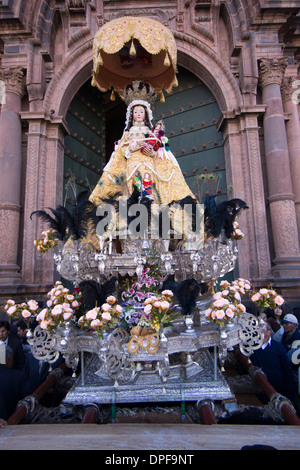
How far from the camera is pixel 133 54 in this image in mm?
5207

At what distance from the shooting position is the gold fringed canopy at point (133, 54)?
5.22 m

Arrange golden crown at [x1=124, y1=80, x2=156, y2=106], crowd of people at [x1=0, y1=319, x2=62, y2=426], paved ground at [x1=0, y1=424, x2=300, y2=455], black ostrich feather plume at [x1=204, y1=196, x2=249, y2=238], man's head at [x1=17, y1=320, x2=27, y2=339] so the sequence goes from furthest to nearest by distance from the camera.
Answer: golden crown at [x1=124, y1=80, x2=156, y2=106] < man's head at [x1=17, y1=320, x2=27, y2=339] < black ostrich feather plume at [x1=204, y1=196, x2=249, y2=238] < crowd of people at [x1=0, y1=319, x2=62, y2=426] < paved ground at [x1=0, y1=424, x2=300, y2=455]

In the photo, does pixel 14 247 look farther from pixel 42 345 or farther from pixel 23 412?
pixel 23 412

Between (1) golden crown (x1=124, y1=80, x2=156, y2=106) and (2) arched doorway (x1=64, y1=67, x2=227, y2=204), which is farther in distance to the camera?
(2) arched doorway (x1=64, y1=67, x2=227, y2=204)

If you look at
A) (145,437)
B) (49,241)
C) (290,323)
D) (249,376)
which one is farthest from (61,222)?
(290,323)

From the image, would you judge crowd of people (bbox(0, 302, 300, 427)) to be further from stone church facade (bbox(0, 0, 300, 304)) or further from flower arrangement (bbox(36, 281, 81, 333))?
stone church facade (bbox(0, 0, 300, 304))

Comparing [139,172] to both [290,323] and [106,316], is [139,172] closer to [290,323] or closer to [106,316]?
[106,316]

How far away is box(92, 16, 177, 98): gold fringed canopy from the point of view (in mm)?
5223

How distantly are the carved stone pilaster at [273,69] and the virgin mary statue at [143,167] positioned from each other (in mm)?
4086

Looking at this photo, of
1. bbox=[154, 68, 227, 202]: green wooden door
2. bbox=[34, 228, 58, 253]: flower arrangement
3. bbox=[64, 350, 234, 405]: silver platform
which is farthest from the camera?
bbox=[154, 68, 227, 202]: green wooden door

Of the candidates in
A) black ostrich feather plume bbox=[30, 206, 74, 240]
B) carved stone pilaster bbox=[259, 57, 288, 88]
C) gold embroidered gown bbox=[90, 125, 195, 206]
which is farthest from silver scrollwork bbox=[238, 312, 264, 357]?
carved stone pilaster bbox=[259, 57, 288, 88]

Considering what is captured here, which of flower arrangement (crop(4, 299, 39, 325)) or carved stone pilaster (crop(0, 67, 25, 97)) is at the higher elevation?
carved stone pilaster (crop(0, 67, 25, 97))

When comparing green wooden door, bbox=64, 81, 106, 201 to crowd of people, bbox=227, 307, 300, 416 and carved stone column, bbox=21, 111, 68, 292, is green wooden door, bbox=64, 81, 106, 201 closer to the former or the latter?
carved stone column, bbox=21, 111, 68, 292

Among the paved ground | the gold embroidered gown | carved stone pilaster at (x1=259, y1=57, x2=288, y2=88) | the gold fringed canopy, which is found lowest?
the paved ground
